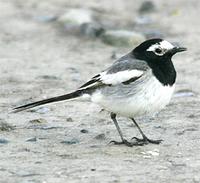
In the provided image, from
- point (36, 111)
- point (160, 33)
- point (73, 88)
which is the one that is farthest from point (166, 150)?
point (160, 33)

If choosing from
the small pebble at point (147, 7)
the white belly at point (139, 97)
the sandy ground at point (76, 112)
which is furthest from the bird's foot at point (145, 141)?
the small pebble at point (147, 7)

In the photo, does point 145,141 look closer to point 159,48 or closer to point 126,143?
point 126,143

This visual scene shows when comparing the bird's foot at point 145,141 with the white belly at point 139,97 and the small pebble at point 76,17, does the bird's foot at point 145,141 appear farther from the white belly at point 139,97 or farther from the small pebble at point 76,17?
the small pebble at point 76,17

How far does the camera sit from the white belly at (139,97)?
736 centimetres

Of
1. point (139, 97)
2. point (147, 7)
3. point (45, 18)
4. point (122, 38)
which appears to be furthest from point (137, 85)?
point (147, 7)

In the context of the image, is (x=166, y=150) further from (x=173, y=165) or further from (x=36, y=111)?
(x=36, y=111)

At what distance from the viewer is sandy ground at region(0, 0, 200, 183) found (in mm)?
6762

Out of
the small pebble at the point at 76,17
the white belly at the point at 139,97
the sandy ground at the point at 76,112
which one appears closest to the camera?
the sandy ground at the point at 76,112

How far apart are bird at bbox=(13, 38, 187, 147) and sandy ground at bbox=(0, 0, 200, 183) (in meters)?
0.39

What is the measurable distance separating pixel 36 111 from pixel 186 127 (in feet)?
5.81

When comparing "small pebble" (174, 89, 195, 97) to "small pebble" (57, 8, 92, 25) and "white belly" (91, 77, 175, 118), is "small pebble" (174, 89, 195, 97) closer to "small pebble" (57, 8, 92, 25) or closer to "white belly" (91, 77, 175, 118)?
"white belly" (91, 77, 175, 118)

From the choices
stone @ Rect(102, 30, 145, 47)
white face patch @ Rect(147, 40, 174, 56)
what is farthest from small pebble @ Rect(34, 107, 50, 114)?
stone @ Rect(102, 30, 145, 47)

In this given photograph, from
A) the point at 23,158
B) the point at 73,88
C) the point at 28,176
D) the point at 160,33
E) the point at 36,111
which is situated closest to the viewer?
the point at 28,176

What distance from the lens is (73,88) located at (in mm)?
9961
